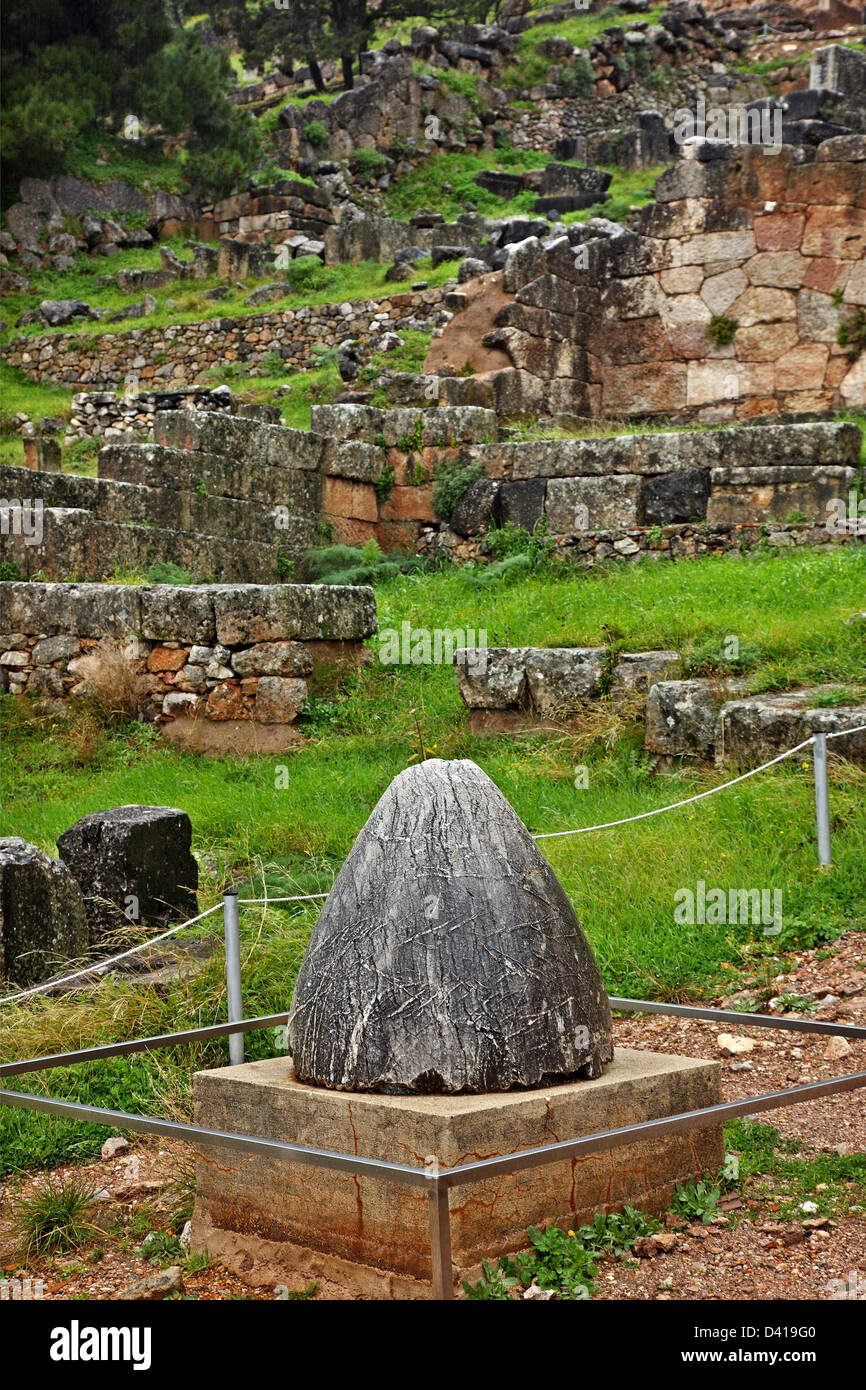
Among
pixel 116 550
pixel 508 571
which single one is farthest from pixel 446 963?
pixel 508 571

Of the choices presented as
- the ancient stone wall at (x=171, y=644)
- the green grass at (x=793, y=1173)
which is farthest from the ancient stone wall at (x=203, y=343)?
the green grass at (x=793, y=1173)

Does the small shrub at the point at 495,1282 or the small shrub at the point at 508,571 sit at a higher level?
the small shrub at the point at 508,571

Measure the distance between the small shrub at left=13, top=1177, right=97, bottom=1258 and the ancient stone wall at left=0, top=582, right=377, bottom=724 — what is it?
575 cm

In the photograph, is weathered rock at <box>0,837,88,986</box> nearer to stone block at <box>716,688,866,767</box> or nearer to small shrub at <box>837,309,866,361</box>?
stone block at <box>716,688,866,767</box>

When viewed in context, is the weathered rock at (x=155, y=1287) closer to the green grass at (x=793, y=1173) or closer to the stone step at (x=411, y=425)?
the green grass at (x=793, y=1173)

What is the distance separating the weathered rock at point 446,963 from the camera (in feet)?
9.61

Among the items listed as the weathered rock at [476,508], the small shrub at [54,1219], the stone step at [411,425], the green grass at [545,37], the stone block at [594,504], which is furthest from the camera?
the green grass at [545,37]

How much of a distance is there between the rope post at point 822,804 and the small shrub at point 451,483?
719 cm

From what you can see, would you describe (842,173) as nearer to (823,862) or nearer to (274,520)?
(274,520)

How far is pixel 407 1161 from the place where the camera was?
2.74 meters

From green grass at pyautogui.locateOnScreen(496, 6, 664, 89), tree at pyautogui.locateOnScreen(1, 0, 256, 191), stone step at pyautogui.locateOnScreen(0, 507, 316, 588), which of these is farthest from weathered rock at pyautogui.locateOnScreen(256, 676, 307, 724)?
green grass at pyautogui.locateOnScreen(496, 6, 664, 89)

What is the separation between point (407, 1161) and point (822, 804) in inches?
136

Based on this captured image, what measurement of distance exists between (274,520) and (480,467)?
2083 millimetres

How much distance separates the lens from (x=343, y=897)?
A: 10.5 ft
